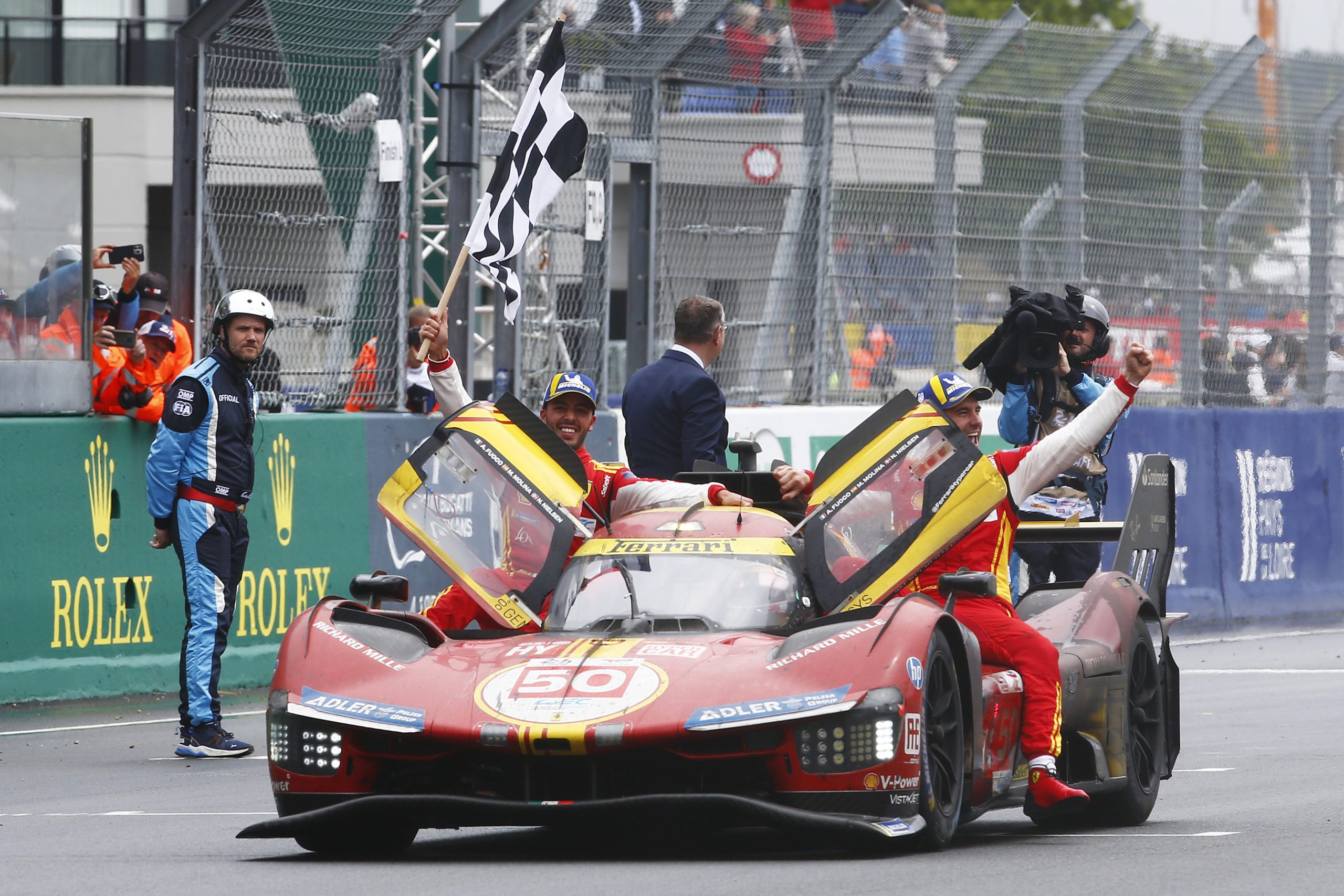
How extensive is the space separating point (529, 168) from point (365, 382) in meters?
3.82

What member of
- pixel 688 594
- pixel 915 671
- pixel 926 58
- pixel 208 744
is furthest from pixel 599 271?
pixel 915 671

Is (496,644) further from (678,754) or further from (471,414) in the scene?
(471,414)

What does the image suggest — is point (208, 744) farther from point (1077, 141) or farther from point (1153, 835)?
point (1077, 141)

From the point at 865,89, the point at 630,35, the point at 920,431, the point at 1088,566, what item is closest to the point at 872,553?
the point at 920,431

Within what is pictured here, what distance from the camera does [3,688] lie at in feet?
38.9

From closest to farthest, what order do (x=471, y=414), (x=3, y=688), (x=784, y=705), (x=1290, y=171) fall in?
1. (x=784, y=705)
2. (x=471, y=414)
3. (x=3, y=688)
4. (x=1290, y=171)

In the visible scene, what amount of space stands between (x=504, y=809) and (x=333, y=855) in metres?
0.80

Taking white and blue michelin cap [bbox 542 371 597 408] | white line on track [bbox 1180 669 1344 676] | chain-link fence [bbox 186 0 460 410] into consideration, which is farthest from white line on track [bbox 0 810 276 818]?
white line on track [bbox 1180 669 1344 676]

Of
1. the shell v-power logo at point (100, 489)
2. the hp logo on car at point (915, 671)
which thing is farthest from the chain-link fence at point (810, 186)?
the hp logo on car at point (915, 671)

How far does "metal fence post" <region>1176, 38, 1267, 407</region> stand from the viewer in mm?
18203

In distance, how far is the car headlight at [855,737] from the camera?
6613 mm

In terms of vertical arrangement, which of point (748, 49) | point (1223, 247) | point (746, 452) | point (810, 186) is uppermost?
point (748, 49)

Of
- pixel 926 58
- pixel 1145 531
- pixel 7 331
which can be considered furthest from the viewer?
pixel 926 58

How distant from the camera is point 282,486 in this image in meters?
13.3
